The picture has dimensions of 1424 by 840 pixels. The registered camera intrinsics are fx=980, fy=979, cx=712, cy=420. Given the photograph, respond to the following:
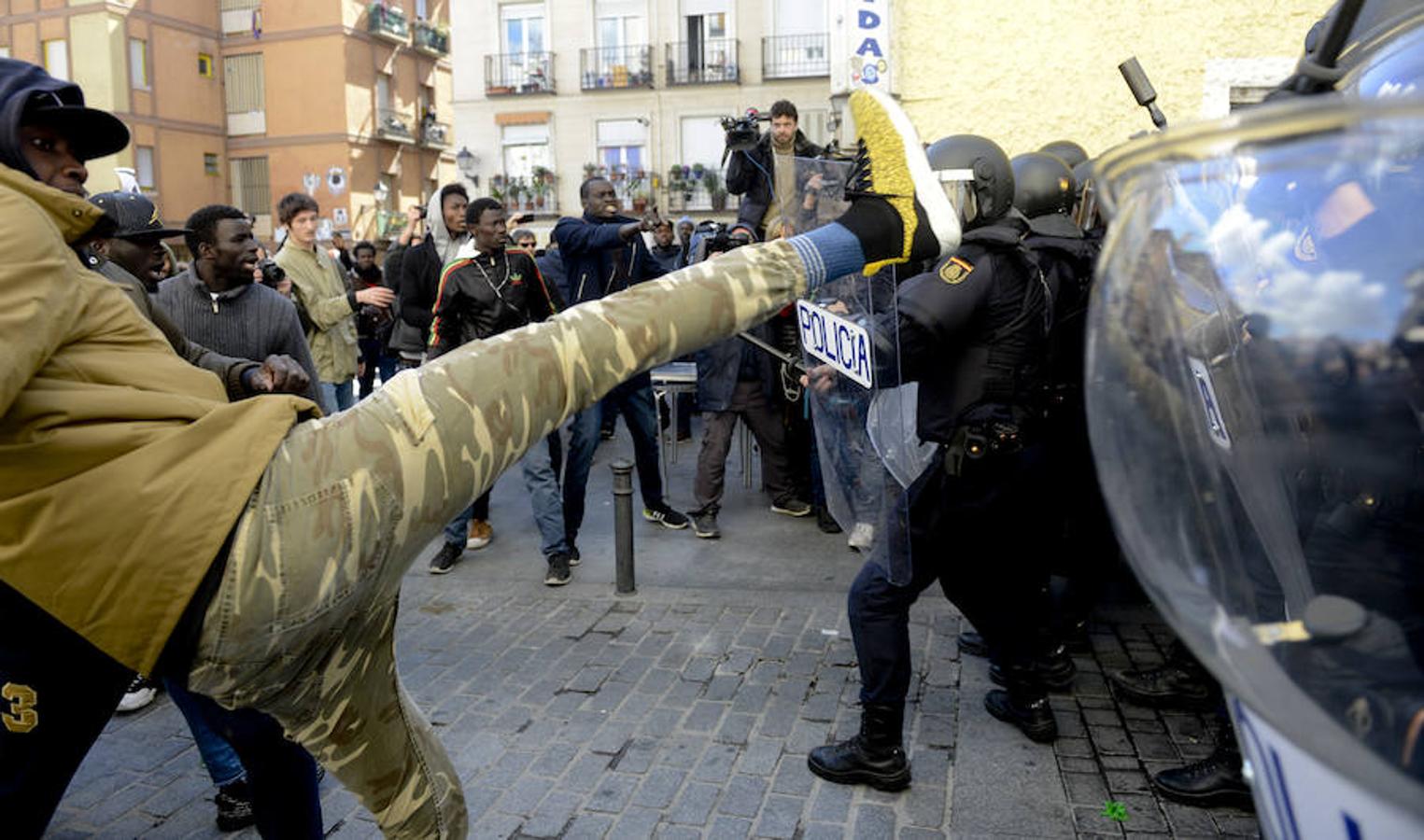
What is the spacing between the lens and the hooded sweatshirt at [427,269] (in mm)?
6887

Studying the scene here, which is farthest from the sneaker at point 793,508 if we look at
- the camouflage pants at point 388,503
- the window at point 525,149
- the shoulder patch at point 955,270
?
the window at point 525,149

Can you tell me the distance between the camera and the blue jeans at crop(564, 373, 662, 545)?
6047 mm

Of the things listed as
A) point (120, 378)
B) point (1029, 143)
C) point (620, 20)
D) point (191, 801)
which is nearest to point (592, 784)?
point (191, 801)

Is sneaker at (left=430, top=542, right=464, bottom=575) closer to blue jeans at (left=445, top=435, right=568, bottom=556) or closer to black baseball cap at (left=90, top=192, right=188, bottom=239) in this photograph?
blue jeans at (left=445, top=435, right=568, bottom=556)

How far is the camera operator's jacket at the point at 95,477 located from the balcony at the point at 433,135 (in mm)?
39962

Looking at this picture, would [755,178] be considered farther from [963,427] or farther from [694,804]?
[694,804]

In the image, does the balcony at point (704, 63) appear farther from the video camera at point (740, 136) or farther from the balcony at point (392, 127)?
the video camera at point (740, 136)

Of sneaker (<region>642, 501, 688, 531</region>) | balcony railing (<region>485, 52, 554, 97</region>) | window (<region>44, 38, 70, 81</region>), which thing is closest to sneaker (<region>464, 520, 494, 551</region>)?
sneaker (<region>642, 501, 688, 531</region>)

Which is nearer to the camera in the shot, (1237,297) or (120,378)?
(1237,297)

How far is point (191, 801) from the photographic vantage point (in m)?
3.43

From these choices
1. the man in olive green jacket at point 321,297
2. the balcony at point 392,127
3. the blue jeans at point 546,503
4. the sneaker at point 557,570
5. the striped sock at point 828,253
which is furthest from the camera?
the balcony at point 392,127

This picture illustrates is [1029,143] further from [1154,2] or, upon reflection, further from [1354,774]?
[1354,774]

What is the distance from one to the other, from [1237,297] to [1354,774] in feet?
1.78

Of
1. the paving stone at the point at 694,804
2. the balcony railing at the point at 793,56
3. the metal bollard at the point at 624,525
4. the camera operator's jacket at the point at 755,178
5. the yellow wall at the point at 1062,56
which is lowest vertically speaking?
the paving stone at the point at 694,804
